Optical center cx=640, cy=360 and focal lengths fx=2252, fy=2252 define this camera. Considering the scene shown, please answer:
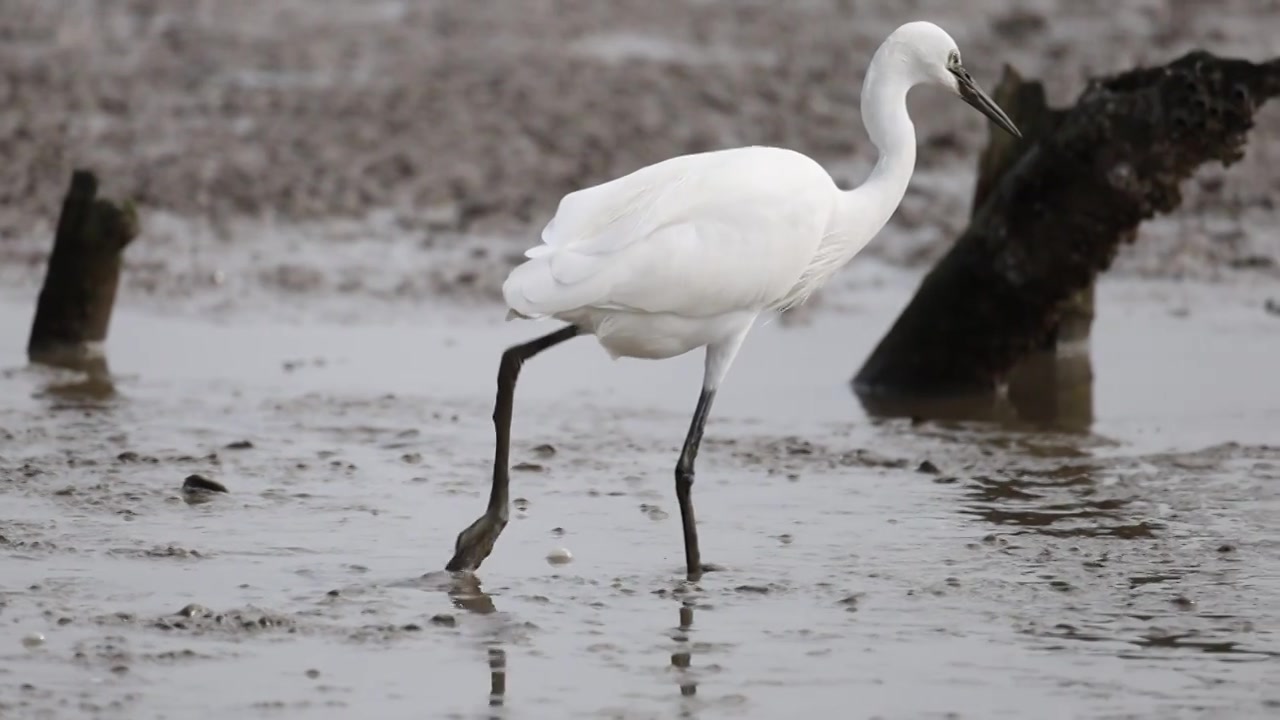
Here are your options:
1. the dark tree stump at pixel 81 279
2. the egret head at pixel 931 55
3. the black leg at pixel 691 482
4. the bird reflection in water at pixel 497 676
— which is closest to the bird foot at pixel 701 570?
the black leg at pixel 691 482

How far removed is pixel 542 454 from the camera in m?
8.56

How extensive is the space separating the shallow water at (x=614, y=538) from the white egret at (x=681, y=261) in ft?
1.76

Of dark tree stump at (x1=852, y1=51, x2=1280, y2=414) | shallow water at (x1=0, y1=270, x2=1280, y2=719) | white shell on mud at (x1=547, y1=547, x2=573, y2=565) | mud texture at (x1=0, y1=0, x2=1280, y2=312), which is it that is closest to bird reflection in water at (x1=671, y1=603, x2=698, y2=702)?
shallow water at (x1=0, y1=270, x2=1280, y2=719)

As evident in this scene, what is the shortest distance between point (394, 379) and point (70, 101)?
712 centimetres

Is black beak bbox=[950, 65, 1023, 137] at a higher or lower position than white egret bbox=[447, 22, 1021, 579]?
higher

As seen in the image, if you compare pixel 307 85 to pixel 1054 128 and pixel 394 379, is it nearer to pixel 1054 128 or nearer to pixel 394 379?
pixel 394 379

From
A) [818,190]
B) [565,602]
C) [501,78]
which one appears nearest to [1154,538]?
[818,190]

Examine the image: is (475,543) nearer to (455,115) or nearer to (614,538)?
(614,538)

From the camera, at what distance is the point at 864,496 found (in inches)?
313

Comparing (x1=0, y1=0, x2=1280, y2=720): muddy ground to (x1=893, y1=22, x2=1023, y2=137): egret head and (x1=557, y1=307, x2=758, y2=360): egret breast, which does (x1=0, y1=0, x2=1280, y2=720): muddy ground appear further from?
(x1=893, y1=22, x2=1023, y2=137): egret head

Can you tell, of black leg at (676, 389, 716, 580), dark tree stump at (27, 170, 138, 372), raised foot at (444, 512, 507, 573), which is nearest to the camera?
raised foot at (444, 512, 507, 573)

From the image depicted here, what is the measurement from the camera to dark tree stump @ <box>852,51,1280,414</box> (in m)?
8.84

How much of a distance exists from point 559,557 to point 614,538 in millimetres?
397

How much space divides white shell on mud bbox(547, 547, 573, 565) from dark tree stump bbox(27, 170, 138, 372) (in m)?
3.69
